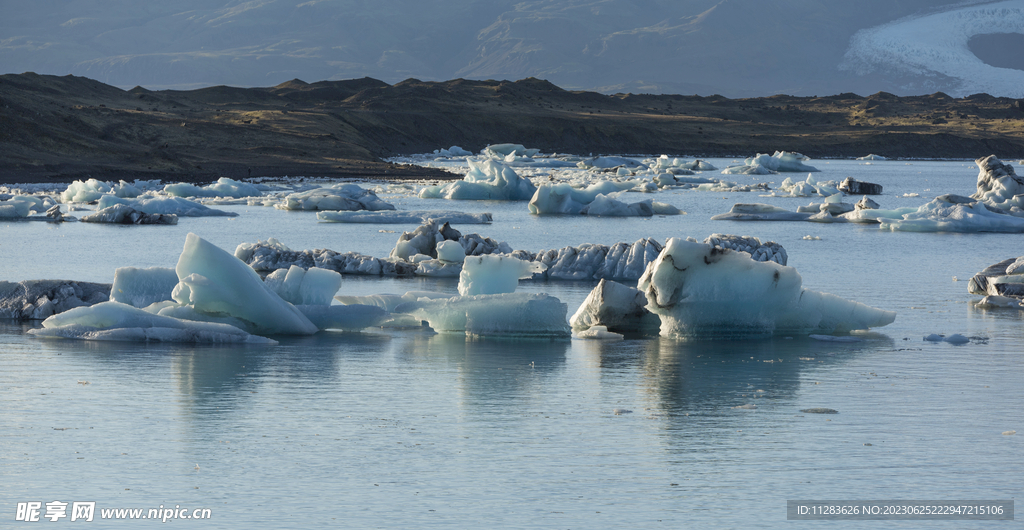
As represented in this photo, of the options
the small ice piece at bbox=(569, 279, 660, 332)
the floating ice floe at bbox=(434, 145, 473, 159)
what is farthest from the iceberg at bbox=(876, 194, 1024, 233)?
the floating ice floe at bbox=(434, 145, 473, 159)

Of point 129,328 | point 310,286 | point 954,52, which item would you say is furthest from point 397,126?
point 954,52

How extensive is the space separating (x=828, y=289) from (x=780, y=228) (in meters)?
11.1

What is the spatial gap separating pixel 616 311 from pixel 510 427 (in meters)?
3.69

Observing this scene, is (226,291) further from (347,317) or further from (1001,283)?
(1001,283)

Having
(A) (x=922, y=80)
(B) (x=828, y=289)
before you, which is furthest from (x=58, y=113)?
(A) (x=922, y=80)

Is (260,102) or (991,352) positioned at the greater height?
(260,102)

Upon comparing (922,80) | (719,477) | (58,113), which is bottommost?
(719,477)

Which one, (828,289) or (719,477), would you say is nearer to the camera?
(719,477)

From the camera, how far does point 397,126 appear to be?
75.6m

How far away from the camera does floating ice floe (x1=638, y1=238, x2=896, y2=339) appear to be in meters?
8.86

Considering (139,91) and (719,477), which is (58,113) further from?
(719,477)

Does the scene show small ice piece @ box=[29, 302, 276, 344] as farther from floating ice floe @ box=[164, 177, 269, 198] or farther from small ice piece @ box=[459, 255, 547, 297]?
floating ice floe @ box=[164, 177, 269, 198]

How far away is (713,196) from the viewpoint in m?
36.7

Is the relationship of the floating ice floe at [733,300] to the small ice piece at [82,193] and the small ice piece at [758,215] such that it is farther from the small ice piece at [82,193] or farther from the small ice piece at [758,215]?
the small ice piece at [82,193]
